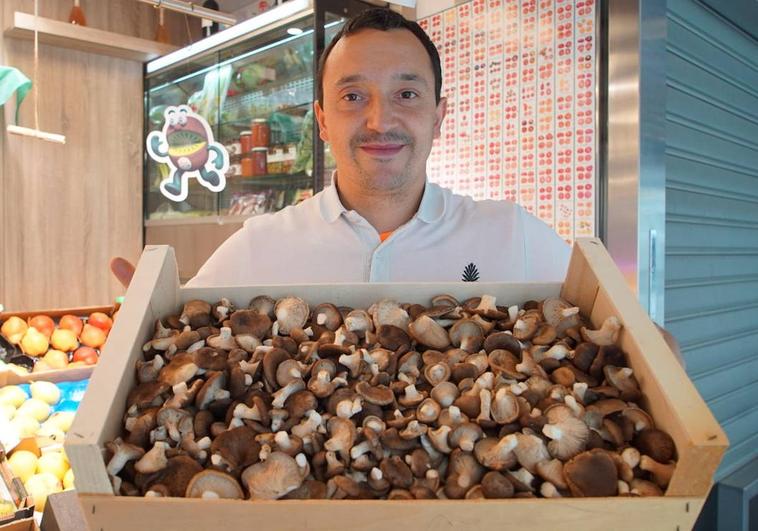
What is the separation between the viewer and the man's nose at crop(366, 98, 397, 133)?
4.92ft

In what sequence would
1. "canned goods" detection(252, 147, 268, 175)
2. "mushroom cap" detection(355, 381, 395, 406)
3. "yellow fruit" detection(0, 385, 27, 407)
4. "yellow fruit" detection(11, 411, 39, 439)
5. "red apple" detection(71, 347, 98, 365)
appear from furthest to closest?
"canned goods" detection(252, 147, 268, 175), "red apple" detection(71, 347, 98, 365), "yellow fruit" detection(0, 385, 27, 407), "yellow fruit" detection(11, 411, 39, 439), "mushroom cap" detection(355, 381, 395, 406)

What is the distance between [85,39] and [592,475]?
463cm

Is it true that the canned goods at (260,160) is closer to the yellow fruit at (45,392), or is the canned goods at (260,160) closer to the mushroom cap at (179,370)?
the yellow fruit at (45,392)

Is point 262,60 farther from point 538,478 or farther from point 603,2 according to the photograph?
point 538,478

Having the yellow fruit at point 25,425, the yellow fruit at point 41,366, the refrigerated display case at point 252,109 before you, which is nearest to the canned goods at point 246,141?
the refrigerated display case at point 252,109

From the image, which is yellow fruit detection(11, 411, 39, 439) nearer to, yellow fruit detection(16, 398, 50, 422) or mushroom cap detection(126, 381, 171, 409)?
yellow fruit detection(16, 398, 50, 422)

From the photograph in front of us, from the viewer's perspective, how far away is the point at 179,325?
926 mm

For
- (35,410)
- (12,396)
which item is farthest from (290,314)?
(12,396)

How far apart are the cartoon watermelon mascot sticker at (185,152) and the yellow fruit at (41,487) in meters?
2.01

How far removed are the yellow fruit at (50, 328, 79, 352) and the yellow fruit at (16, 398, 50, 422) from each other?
0.72m

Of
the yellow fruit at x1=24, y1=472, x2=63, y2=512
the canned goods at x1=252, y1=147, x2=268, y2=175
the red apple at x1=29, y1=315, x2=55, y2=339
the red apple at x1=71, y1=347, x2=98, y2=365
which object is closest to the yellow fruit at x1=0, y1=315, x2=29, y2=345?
the red apple at x1=29, y1=315, x2=55, y2=339

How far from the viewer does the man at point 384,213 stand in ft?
4.99

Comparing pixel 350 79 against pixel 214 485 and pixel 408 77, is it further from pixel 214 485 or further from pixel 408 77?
pixel 214 485

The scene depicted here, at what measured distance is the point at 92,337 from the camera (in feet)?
9.49
